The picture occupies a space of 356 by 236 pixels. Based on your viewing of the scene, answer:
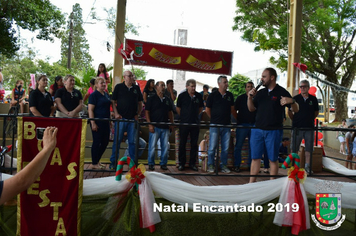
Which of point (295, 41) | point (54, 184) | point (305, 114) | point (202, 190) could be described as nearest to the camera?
point (54, 184)

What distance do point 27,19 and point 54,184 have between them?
15.4 meters

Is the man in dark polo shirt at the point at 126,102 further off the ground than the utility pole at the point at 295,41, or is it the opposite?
the utility pole at the point at 295,41

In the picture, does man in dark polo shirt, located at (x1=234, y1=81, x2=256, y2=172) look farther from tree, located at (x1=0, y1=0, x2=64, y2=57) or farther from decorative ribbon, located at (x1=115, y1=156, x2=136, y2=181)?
tree, located at (x1=0, y1=0, x2=64, y2=57)

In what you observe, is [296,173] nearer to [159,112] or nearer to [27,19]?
[159,112]

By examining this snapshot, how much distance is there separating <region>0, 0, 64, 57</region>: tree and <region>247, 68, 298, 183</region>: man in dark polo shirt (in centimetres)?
1518

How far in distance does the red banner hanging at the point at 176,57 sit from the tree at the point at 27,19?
1034cm

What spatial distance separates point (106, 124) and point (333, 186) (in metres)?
3.74

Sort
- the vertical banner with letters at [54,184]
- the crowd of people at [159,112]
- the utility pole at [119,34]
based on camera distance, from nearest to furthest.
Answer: the vertical banner with letters at [54,184] → the crowd of people at [159,112] → the utility pole at [119,34]

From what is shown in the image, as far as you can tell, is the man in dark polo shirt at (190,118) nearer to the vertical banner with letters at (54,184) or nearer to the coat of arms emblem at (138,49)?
the vertical banner with letters at (54,184)

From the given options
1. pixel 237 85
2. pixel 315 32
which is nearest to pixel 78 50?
pixel 237 85

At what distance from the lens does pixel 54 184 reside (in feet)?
13.0

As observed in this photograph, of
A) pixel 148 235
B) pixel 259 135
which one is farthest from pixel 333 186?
pixel 148 235

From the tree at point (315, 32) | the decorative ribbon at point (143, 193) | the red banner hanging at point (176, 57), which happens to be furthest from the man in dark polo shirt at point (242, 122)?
the tree at point (315, 32)

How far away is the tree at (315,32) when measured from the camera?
18.1 m
